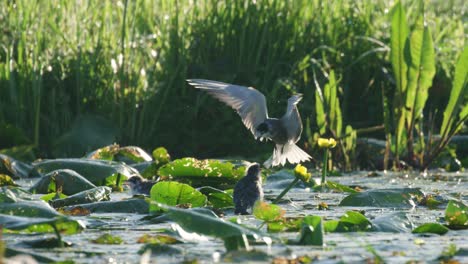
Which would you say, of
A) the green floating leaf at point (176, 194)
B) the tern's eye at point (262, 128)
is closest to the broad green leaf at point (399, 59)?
the tern's eye at point (262, 128)

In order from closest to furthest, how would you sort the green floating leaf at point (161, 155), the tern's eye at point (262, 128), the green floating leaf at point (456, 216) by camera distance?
the green floating leaf at point (456, 216) → the tern's eye at point (262, 128) → the green floating leaf at point (161, 155)

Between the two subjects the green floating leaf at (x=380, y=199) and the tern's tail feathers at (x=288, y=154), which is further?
the tern's tail feathers at (x=288, y=154)

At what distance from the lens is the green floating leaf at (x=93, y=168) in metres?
5.77

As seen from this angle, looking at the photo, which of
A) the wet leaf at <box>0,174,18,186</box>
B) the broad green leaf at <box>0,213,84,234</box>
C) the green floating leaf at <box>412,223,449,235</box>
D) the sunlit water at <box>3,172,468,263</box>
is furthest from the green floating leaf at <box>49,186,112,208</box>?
the green floating leaf at <box>412,223,449,235</box>

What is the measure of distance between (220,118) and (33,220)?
4.74 metres

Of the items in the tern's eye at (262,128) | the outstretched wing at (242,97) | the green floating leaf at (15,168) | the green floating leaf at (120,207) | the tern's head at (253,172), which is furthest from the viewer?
the green floating leaf at (15,168)

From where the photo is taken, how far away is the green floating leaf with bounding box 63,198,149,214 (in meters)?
4.66

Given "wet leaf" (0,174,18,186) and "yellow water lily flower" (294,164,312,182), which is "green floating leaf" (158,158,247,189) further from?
"yellow water lily flower" (294,164,312,182)

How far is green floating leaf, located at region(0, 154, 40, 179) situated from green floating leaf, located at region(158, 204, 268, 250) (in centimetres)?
342

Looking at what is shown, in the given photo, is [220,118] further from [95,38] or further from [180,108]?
[95,38]

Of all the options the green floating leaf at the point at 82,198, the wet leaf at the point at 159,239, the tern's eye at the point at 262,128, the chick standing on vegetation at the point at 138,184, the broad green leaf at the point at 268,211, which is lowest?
the chick standing on vegetation at the point at 138,184

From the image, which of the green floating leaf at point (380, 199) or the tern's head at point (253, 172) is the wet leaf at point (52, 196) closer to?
the tern's head at point (253, 172)

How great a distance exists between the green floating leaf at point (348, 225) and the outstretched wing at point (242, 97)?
1468 mm

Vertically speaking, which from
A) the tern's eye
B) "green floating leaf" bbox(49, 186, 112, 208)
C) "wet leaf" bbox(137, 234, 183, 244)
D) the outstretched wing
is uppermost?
the outstretched wing
